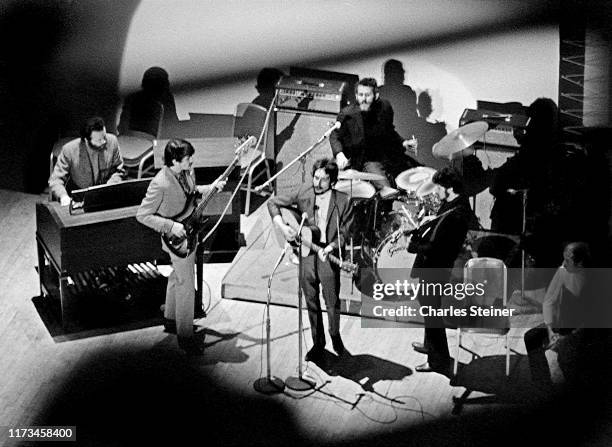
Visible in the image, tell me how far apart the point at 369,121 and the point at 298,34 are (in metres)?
0.78

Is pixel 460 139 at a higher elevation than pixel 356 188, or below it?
higher

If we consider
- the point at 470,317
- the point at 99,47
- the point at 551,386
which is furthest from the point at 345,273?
the point at 99,47

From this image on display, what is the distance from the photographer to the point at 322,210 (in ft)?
23.8

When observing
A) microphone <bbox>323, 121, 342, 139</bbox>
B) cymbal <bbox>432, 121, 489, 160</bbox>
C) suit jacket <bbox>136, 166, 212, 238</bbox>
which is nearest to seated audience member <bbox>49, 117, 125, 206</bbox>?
suit jacket <bbox>136, 166, 212, 238</bbox>

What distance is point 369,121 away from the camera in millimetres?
7910

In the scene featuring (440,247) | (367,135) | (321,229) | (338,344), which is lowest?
(338,344)

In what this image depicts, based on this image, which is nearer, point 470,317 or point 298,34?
point 470,317

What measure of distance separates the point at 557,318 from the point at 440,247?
87 cm

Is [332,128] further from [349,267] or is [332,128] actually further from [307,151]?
[349,267]

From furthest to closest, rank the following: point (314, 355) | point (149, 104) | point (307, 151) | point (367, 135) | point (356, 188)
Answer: point (149, 104), point (367, 135), point (307, 151), point (314, 355), point (356, 188)

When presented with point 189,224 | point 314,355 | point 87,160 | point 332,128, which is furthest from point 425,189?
point 87,160

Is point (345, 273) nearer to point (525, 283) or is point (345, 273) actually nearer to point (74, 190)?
point (525, 283)

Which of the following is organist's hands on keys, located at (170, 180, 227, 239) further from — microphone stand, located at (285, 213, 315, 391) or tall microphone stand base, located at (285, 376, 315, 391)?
tall microphone stand base, located at (285, 376, 315, 391)

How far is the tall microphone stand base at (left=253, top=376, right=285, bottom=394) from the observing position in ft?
23.8
